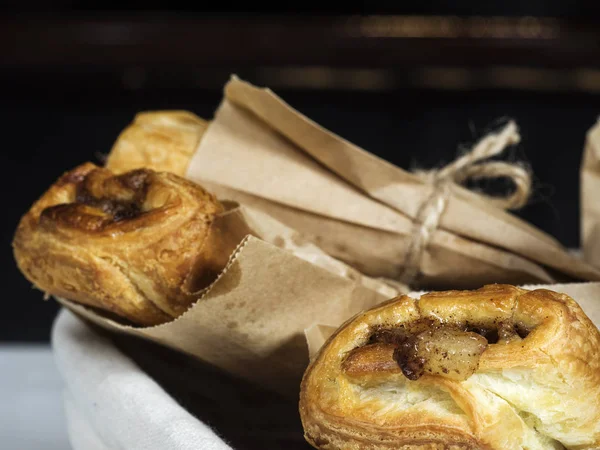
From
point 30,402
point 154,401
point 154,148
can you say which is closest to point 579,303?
point 154,401

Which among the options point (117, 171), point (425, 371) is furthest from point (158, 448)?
point (117, 171)

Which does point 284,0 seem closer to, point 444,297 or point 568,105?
point 568,105

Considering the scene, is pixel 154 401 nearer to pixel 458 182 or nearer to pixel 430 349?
pixel 430 349

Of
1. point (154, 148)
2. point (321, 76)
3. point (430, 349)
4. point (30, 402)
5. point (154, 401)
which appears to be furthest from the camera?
point (321, 76)

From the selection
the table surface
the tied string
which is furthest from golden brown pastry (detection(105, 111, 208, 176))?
the table surface

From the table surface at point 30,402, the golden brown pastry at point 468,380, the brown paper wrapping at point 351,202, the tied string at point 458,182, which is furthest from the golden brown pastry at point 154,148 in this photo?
the table surface at point 30,402

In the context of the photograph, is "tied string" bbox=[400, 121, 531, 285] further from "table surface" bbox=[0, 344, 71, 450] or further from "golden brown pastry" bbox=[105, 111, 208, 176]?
"table surface" bbox=[0, 344, 71, 450]

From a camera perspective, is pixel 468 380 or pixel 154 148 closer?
pixel 468 380
